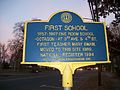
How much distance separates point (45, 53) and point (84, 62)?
92 centimetres

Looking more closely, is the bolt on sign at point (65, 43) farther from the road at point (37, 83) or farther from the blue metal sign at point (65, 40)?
the road at point (37, 83)

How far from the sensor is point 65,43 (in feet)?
19.2

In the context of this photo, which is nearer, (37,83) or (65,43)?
(65,43)

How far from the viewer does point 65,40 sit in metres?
5.87

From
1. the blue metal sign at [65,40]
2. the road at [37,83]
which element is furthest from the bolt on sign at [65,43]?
the road at [37,83]

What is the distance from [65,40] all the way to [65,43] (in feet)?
0.25

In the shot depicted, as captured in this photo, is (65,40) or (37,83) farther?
(37,83)

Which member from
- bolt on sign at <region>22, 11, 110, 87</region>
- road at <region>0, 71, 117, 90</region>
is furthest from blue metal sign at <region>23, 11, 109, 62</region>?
road at <region>0, 71, 117, 90</region>

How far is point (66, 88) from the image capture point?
5699 mm

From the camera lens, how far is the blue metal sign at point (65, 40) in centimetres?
573

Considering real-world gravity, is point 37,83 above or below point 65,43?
below

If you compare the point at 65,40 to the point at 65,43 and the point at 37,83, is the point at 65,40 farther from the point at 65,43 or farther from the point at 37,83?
the point at 37,83

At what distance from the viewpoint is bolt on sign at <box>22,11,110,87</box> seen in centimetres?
571

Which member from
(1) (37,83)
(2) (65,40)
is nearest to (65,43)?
(2) (65,40)
